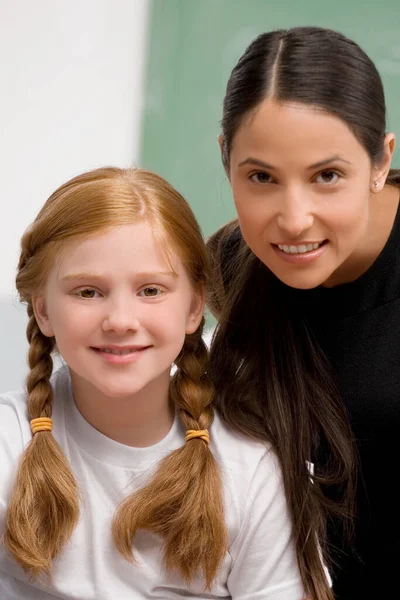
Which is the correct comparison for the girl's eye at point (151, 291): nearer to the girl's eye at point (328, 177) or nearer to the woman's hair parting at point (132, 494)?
the woman's hair parting at point (132, 494)

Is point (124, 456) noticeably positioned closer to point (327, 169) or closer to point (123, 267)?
point (123, 267)

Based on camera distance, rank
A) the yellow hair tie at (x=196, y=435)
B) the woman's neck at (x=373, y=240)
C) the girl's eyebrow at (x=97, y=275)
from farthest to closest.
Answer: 1. the woman's neck at (x=373, y=240)
2. the yellow hair tie at (x=196, y=435)
3. the girl's eyebrow at (x=97, y=275)

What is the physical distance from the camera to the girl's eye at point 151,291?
4.29 ft

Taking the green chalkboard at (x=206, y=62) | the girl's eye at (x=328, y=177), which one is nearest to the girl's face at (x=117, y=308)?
the girl's eye at (x=328, y=177)

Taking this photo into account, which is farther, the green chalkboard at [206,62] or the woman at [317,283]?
the green chalkboard at [206,62]

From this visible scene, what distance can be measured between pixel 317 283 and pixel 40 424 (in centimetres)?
43

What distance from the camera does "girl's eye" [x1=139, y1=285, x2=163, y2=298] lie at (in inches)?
51.4

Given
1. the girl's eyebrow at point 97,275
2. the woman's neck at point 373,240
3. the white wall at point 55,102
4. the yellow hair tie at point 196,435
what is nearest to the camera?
the girl's eyebrow at point 97,275

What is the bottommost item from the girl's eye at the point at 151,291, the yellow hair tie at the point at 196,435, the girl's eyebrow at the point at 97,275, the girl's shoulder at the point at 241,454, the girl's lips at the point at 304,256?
the girl's shoulder at the point at 241,454

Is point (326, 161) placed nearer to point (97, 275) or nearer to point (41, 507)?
point (97, 275)

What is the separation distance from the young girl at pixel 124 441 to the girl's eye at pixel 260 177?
0.11 meters

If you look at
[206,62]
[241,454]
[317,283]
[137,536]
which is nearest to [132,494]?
[137,536]

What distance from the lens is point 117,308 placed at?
1.27m

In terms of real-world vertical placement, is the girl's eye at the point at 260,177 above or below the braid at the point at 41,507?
above
